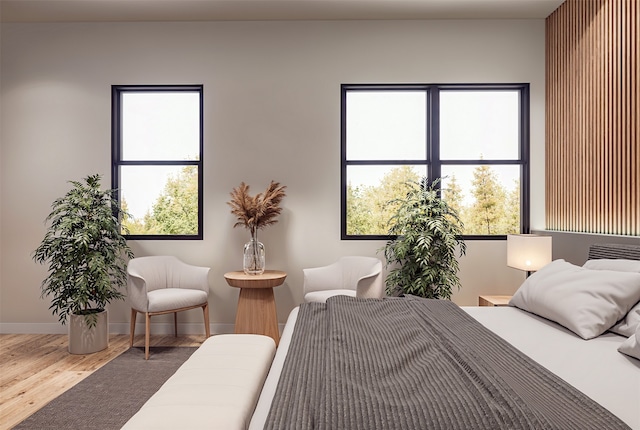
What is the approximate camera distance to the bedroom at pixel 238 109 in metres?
4.23

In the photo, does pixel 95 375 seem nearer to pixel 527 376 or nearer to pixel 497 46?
pixel 527 376

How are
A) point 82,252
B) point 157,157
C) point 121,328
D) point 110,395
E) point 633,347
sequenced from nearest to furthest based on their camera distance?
point 633,347 → point 110,395 → point 82,252 → point 121,328 → point 157,157

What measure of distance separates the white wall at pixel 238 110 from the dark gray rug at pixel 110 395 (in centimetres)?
86

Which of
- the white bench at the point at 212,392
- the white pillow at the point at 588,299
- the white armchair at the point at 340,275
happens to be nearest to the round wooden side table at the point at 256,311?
the white armchair at the point at 340,275

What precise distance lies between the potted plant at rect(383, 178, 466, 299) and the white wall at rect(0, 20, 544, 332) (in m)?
0.42

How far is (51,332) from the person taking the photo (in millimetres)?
4289

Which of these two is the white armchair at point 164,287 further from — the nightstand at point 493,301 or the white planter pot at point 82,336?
the nightstand at point 493,301

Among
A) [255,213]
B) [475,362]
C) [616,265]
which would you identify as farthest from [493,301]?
[475,362]

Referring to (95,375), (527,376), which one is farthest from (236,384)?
(95,375)

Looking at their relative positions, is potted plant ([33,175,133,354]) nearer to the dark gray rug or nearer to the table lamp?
the dark gray rug

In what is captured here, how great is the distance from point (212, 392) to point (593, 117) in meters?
3.55

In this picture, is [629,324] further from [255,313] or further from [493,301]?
[255,313]

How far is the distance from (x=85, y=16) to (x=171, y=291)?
2.84 m

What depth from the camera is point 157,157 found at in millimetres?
4379
